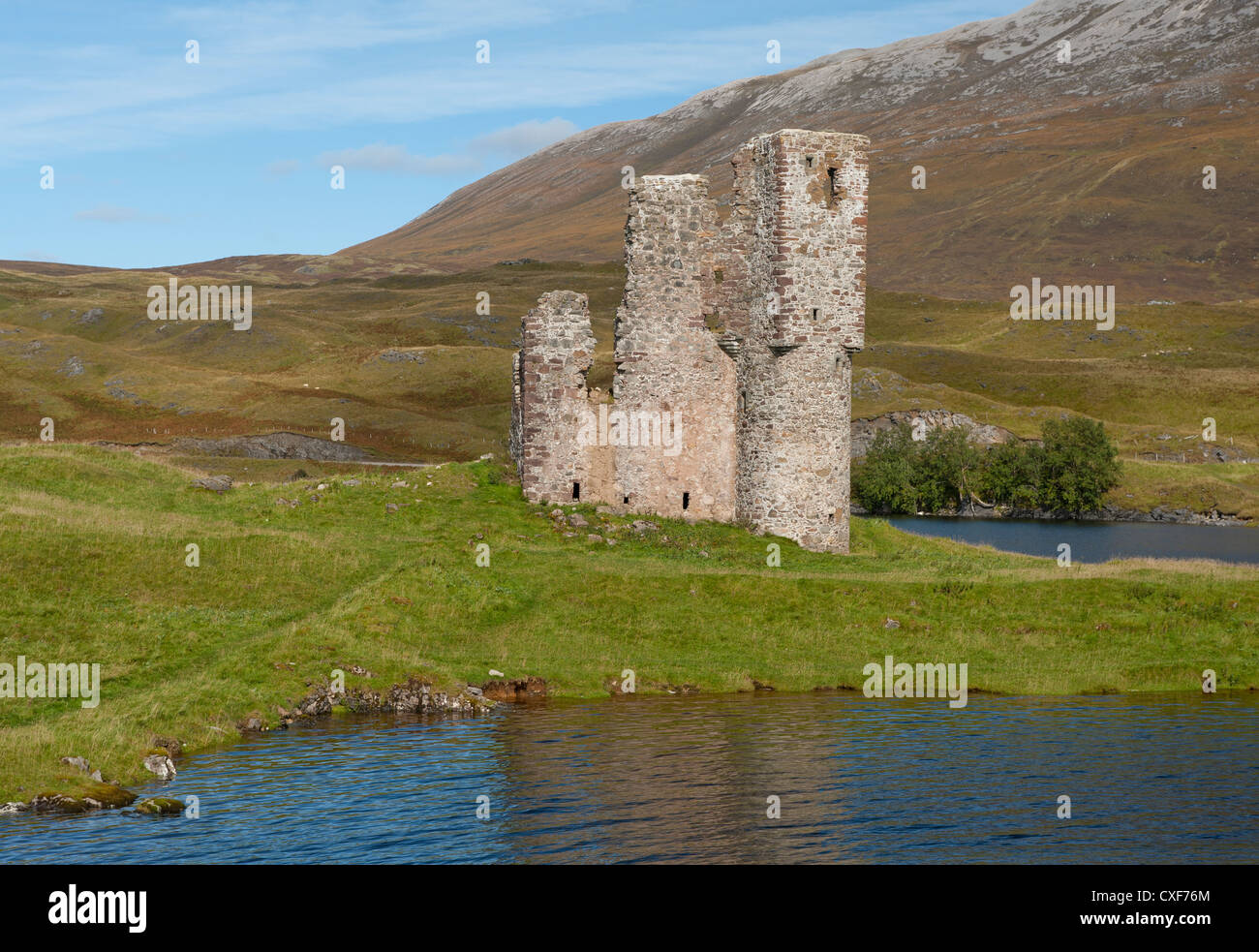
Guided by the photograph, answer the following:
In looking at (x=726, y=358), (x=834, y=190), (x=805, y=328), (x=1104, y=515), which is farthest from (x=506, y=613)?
(x=1104, y=515)

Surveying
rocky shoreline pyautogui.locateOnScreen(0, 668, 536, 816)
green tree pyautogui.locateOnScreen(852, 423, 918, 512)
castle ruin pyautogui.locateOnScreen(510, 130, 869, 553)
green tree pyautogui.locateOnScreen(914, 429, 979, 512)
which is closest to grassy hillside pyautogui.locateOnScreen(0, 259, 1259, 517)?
green tree pyautogui.locateOnScreen(852, 423, 918, 512)

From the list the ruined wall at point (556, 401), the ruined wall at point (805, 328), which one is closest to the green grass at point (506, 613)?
the ruined wall at point (805, 328)

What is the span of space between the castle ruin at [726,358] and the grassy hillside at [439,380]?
175 feet

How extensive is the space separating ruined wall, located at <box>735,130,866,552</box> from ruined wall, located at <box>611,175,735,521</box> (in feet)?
5.39

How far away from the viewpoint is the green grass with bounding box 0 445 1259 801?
30.5 m

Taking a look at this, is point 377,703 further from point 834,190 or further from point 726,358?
point 834,190

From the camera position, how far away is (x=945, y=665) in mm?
34125

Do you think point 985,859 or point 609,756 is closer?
point 985,859

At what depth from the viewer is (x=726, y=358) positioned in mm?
48031

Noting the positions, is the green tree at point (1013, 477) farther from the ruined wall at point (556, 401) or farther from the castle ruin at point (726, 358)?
the ruined wall at point (556, 401)

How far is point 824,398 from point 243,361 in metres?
109

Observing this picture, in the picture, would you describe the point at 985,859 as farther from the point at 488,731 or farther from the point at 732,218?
the point at 732,218

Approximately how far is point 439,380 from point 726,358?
275 feet
